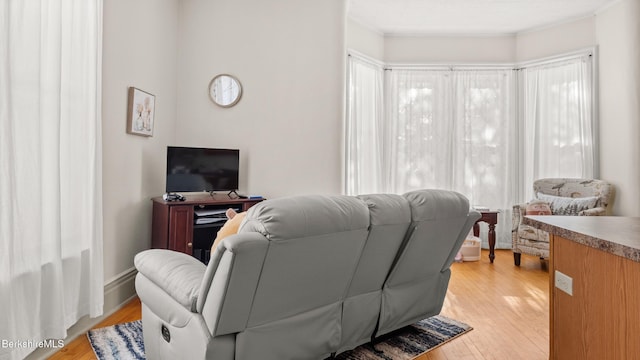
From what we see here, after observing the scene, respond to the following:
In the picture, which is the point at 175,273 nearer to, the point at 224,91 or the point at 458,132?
the point at 224,91

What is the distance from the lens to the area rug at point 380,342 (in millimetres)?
2123

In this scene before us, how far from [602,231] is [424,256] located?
94cm

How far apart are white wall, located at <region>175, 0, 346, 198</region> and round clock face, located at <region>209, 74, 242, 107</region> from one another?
0.07 meters

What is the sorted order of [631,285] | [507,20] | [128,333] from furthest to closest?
[507,20], [128,333], [631,285]

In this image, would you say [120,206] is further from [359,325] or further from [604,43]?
[604,43]

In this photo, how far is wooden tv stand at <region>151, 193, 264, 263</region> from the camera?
3.13 meters

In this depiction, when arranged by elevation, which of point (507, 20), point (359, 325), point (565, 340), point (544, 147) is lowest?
point (359, 325)

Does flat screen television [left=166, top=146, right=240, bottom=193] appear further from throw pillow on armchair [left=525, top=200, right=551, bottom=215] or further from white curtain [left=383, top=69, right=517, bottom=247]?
throw pillow on armchair [left=525, top=200, right=551, bottom=215]

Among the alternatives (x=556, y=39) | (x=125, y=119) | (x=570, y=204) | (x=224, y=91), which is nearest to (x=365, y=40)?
(x=224, y=91)

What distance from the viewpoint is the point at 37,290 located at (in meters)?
1.88

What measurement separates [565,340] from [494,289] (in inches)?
85.3

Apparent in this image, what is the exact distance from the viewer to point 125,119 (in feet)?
9.72

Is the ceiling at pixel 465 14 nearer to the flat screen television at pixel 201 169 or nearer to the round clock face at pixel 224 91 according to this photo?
the round clock face at pixel 224 91

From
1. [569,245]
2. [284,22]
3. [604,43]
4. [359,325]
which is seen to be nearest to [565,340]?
[569,245]
